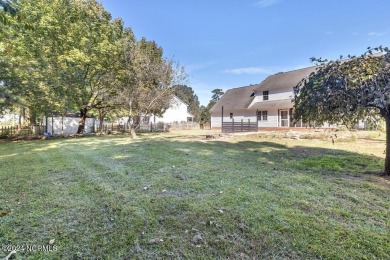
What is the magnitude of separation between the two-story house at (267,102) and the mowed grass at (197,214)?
58.3 feet

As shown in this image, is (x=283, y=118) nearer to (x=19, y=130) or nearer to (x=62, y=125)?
(x=62, y=125)

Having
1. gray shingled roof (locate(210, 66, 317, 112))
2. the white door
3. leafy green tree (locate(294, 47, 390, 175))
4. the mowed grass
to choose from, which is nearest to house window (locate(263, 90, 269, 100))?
gray shingled roof (locate(210, 66, 317, 112))

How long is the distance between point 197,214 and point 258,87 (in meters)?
25.6

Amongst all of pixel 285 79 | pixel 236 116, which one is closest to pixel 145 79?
pixel 236 116

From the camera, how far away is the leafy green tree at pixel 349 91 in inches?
173

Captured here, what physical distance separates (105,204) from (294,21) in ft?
55.4

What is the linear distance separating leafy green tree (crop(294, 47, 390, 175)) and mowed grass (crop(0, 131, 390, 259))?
141 cm

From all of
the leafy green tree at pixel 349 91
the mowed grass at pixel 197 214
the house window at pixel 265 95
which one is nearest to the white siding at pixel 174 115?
the house window at pixel 265 95

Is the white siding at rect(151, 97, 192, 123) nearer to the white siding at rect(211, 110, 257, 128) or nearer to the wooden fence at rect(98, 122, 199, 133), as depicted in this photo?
the wooden fence at rect(98, 122, 199, 133)

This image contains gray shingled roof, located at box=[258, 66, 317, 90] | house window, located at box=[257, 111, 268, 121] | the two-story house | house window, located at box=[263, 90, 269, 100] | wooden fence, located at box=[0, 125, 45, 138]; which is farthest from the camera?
house window, located at box=[263, 90, 269, 100]

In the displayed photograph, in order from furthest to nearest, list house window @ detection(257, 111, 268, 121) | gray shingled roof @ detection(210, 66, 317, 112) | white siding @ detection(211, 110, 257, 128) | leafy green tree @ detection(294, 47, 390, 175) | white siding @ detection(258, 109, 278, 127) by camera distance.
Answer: white siding @ detection(211, 110, 257, 128) < house window @ detection(257, 111, 268, 121) < white siding @ detection(258, 109, 278, 127) < gray shingled roof @ detection(210, 66, 317, 112) < leafy green tree @ detection(294, 47, 390, 175)

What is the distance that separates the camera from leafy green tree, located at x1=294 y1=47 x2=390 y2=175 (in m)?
4.41

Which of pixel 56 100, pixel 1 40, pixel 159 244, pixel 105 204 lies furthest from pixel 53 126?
pixel 159 244

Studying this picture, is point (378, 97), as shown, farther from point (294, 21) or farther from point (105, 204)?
point (294, 21)
